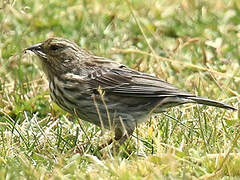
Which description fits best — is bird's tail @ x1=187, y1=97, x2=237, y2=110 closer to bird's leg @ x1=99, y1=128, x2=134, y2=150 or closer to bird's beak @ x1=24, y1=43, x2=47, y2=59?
bird's leg @ x1=99, y1=128, x2=134, y2=150

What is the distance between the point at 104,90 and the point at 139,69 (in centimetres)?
144

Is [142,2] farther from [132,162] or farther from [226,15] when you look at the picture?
[132,162]

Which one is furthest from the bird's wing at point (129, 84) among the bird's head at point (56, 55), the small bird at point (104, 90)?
the bird's head at point (56, 55)

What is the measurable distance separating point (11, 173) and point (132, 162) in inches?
38.6

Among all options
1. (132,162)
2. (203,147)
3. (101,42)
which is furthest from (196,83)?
(132,162)

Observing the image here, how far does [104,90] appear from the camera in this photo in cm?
645

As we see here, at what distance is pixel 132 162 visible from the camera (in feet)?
17.9

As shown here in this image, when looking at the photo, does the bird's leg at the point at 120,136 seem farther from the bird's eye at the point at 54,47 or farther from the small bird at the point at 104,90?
the bird's eye at the point at 54,47

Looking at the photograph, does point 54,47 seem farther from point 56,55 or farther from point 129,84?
point 129,84

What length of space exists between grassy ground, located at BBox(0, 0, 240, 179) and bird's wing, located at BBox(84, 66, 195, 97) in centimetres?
29

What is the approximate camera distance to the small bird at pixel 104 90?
20.6ft

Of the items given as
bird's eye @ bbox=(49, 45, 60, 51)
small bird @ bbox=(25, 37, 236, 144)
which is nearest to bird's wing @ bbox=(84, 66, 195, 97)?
small bird @ bbox=(25, 37, 236, 144)

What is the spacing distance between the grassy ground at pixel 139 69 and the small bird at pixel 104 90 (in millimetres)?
162

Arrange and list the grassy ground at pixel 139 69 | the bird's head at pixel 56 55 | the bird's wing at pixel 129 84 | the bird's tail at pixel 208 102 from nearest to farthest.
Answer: the grassy ground at pixel 139 69 < the bird's tail at pixel 208 102 < the bird's wing at pixel 129 84 < the bird's head at pixel 56 55
